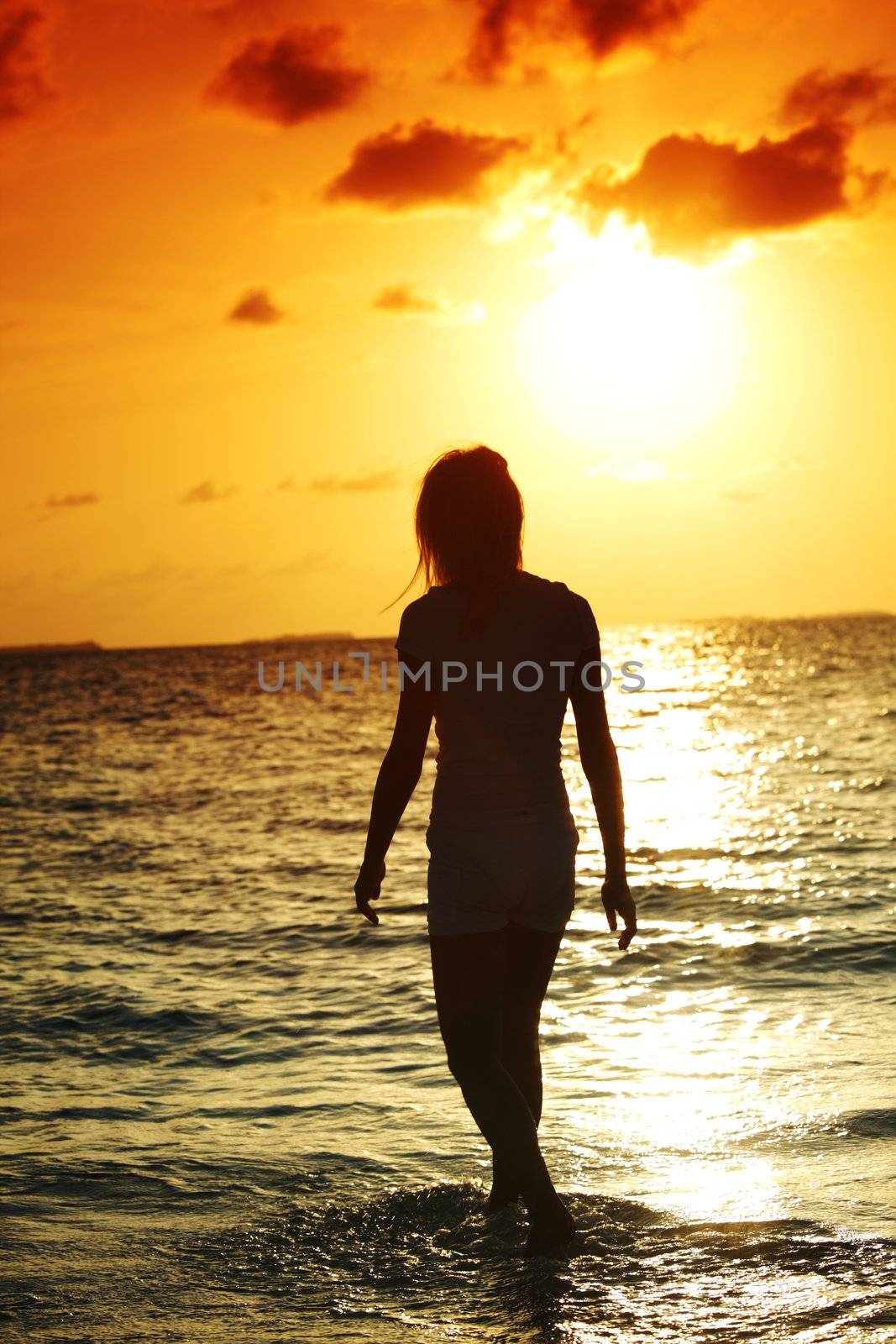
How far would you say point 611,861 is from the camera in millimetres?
4570

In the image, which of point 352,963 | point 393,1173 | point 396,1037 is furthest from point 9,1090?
point 352,963

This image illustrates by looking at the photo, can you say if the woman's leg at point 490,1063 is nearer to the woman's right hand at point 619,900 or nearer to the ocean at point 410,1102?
the ocean at point 410,1102

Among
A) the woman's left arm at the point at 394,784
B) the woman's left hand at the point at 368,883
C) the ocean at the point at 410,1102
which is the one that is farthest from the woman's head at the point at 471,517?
the ocean at the point at 410,1102

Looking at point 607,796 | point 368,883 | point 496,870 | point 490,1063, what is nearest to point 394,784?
point 368,883

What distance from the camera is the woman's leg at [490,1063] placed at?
433 cm

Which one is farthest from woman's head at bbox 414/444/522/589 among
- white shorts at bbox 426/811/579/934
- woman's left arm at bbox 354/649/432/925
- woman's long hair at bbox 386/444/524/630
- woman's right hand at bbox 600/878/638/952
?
woman's right hand at bbox 600/878/638/952

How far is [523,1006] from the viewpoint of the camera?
4.53 m

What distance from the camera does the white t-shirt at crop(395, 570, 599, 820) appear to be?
13.9 ft

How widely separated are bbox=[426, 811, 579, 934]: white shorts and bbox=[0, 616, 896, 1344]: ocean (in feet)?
3.76

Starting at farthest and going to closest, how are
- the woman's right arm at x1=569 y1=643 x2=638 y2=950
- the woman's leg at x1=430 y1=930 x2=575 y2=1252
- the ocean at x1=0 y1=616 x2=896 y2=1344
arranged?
the woman's right arm at x1=569 y1=643 x2=638 y2=950 → the woman's leg at x1=430 y1=930 x2=575 y2=1252 → the ocean at x1=0 y1=616 x2=896 y2=1344

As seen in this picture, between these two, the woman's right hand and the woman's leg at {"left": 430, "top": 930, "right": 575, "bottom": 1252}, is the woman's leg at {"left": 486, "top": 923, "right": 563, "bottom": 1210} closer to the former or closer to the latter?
the woman's leg at {"left": 430, "top": 930, "right": 575, "bottom": 1252}

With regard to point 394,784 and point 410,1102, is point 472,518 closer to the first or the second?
point 394,784

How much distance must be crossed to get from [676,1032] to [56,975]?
5.27 metres

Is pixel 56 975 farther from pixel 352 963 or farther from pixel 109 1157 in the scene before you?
pixel 109 1157
